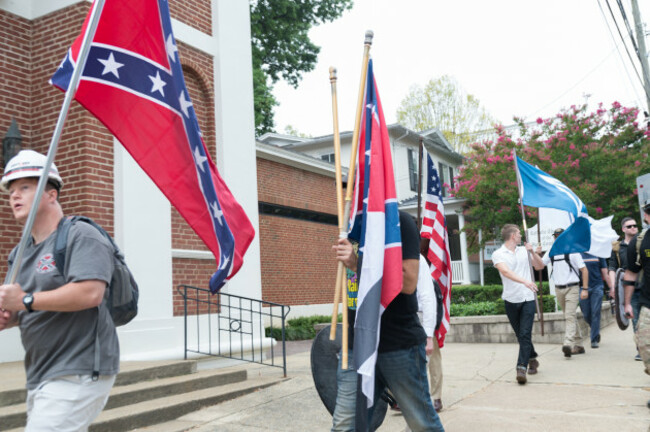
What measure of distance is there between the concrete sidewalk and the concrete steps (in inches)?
6.7

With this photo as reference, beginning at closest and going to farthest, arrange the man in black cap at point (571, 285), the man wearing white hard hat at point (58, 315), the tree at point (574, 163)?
the man wearing white hard hat at point (58, 315)
the man in black cap at point (571, 285)
the tree at point (574, 163)

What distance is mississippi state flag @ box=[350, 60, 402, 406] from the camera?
3350 millimetres

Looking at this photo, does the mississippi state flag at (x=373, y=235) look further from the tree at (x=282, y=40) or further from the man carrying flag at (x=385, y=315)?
the tree at (x=282, y=40)

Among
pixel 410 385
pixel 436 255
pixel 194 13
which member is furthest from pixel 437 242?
pixel 194 13

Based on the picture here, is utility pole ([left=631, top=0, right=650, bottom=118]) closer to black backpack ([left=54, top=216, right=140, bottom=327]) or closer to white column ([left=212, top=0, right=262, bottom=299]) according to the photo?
white column ([left=212, top=0, right=262, bottom=299])

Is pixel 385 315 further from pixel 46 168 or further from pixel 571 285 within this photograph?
pixel 571 285

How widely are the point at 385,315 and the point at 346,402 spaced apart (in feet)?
1.87

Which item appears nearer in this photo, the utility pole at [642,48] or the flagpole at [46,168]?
the flagpole at [46,168]

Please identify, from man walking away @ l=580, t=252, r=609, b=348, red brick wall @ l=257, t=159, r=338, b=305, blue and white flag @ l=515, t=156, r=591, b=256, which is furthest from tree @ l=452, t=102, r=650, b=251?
blue and white flag @ l=515, t=156, r=591, b=256

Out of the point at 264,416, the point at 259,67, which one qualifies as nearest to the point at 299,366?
the point at 264,416

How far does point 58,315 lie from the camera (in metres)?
2.69

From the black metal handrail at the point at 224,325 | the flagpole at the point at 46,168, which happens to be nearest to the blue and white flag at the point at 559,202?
the black metal handrail at the point at 224,325

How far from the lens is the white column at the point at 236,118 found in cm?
1011

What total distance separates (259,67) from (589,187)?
1256cm
